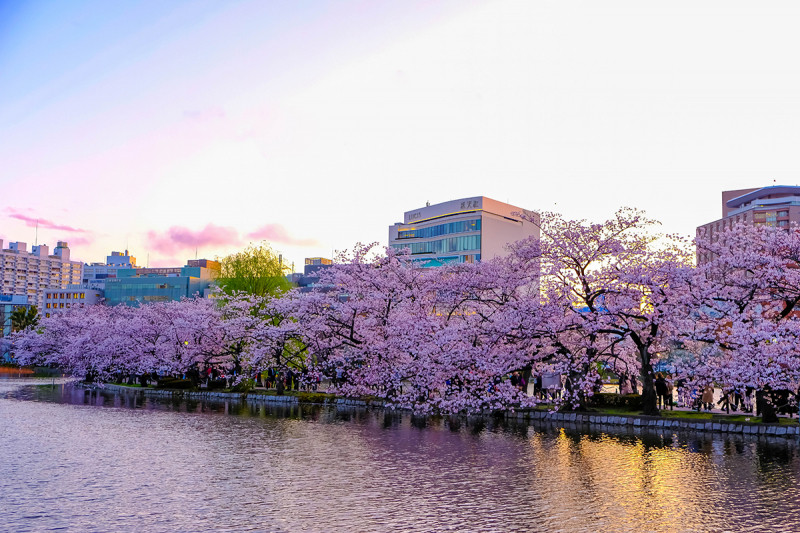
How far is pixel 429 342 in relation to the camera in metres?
41.2

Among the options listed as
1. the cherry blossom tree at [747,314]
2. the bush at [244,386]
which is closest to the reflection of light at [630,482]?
the cherry blossom tree at [747,314]

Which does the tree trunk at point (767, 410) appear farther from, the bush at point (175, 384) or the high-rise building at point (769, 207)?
the high-rise building at point (769, 207)

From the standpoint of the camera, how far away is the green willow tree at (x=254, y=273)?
271 feet

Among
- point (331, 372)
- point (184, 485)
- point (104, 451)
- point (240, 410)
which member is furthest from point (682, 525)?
point (331, 372)

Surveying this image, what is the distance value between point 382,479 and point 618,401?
2455 centimetres

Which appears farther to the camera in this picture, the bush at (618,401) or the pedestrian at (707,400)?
the pedestrian at (707,400)

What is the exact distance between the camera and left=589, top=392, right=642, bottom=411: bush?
39500 millimetres

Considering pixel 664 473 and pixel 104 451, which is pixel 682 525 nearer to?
pixel 664 473

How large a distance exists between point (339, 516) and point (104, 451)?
13.1 meters

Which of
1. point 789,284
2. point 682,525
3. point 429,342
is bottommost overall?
point 682,525

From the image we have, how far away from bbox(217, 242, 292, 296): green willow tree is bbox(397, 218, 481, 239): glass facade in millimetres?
60395

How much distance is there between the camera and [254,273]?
276ft

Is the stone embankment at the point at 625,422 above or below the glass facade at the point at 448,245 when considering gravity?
below

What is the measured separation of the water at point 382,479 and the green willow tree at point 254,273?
48.1 m
